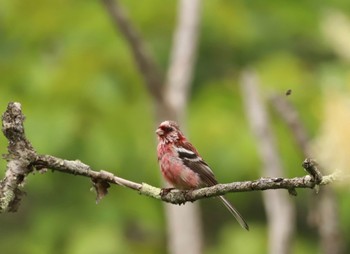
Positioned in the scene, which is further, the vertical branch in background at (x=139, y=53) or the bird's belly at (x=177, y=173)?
the vertical branch in background at (x=139, y=53)

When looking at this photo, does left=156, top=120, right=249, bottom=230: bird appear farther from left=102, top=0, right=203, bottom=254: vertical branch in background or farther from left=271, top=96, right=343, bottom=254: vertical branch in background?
left=102, top=0, right=203, bottom=254: vertical branch in background

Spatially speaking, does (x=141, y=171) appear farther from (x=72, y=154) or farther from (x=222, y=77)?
(x=222, y=77)

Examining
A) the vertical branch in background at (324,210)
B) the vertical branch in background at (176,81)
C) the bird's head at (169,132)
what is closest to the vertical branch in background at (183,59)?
the vertical branch in background at (176,81)

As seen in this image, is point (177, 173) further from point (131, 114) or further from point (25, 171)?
point (131, 114)

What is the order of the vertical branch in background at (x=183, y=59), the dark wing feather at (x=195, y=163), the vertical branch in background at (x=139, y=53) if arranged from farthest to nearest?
1. the vertical branch in background at (x=183, y=59)
2. the vertical branch in background at (x=139, y=53)
3. the dark wing feather at (x=195, y=163)

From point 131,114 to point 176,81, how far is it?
789 mm

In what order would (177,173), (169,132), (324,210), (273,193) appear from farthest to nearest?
(273,193)
(324,210)
(177,173)
(169,132)

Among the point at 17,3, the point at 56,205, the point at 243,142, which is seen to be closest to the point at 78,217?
the point at 56,205

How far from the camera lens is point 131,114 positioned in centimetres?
1254

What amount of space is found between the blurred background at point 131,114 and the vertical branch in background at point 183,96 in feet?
Result: 0.97

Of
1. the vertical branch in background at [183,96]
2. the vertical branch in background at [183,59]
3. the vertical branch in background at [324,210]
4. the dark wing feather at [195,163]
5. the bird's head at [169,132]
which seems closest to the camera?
the bird's head at [169,132]

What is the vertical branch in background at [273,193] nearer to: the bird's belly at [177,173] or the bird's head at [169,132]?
the bird's belly at [177,173]

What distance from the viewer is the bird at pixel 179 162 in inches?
206

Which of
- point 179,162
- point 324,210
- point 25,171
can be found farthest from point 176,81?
point 25,171
